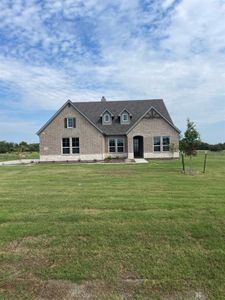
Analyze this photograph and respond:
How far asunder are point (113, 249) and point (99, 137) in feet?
94.4

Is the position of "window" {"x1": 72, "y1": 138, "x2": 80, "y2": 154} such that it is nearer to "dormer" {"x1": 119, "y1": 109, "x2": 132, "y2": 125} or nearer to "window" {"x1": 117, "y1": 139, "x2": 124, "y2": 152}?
"window" {"x1": 117, "y1": 139, "x2": 124, "y2": 152}

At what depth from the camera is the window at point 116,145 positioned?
35.0m

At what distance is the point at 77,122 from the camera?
33906mm

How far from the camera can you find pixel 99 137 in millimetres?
34031

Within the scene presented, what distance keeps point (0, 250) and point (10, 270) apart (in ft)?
2.62

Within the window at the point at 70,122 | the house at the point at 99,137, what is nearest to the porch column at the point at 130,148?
the house at the point at 99,137

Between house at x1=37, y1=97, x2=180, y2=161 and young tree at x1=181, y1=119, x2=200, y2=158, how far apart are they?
12460 mm

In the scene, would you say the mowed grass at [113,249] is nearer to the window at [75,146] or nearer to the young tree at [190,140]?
the young tree at [190,140]

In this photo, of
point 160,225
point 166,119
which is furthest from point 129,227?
point 166,119

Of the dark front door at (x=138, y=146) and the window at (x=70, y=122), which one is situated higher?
the window at (x=70, y=122)

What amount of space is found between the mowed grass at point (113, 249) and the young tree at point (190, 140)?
1163cm

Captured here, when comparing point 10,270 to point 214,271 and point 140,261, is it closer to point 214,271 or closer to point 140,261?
point 140,261

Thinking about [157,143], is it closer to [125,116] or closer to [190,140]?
[125,116]

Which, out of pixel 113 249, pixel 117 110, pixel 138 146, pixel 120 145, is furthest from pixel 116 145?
pixel 113 249
